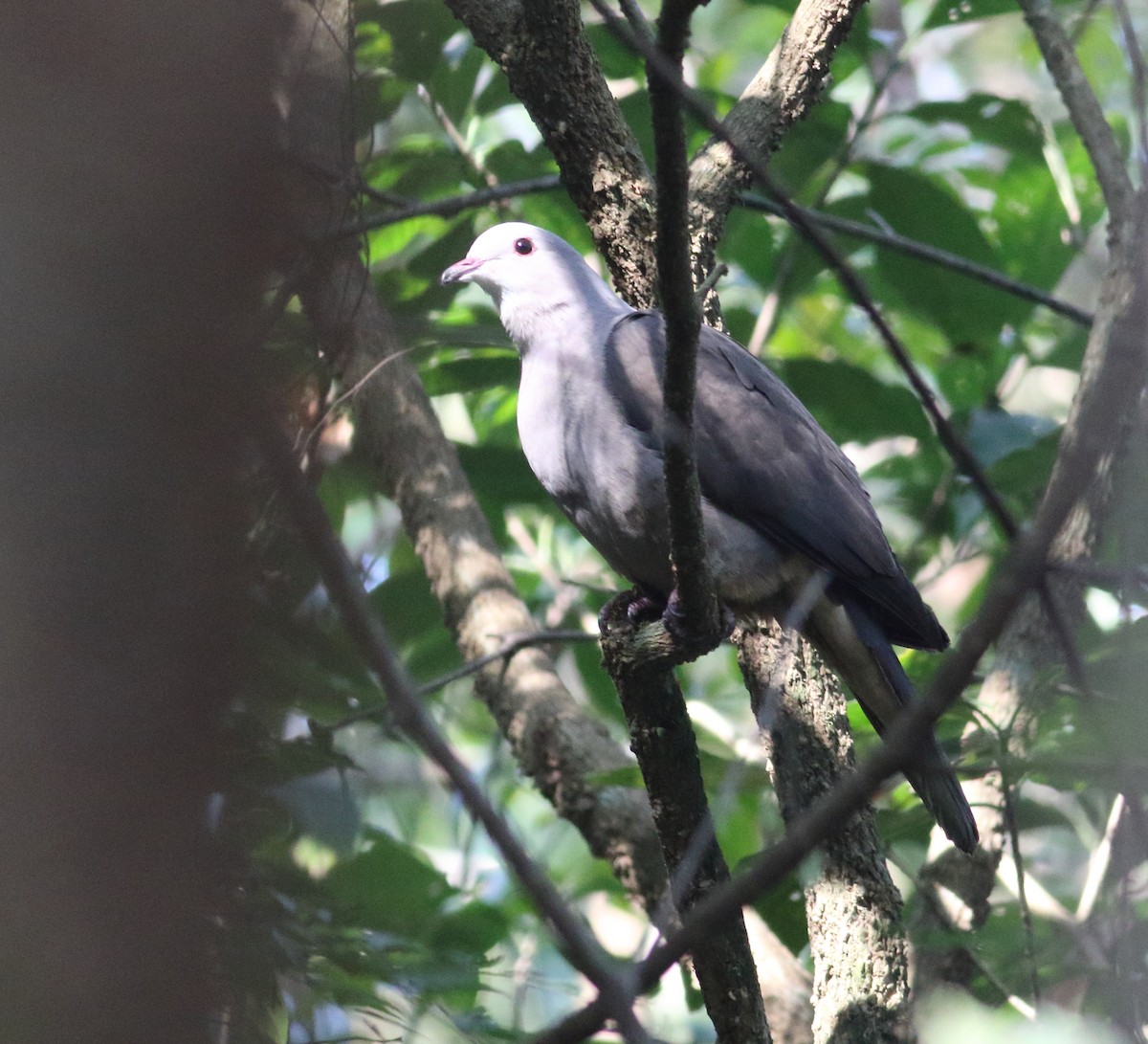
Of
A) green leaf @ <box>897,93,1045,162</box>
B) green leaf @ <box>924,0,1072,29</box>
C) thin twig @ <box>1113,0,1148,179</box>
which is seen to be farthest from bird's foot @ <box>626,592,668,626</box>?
green leaf @ <box>924,0,1072,29</box>

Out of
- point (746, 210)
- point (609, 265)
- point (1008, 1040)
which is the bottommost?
point (1008, 1040)

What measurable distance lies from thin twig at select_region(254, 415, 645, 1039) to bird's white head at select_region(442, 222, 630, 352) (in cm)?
262

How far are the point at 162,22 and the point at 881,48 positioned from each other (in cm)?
452

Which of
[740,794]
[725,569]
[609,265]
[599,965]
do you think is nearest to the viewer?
[599,965]

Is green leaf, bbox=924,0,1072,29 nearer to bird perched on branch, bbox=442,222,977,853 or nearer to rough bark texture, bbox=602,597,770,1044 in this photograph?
bird perched on branch, bbox=442,222,977,853

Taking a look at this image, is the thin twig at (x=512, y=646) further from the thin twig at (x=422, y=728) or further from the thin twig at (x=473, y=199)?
the thin twig at (x=422, y=728)

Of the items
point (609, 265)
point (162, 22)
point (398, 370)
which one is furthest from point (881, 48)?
point (162, 22)

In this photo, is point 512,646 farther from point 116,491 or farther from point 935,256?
point 116,491

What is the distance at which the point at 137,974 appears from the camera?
1.06m

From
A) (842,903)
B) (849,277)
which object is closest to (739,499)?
(842,903)

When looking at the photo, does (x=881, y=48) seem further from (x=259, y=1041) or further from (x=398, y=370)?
(x=259, y=1041)

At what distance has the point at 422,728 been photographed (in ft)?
4.23

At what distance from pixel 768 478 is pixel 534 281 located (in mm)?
1135

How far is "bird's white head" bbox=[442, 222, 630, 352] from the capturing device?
399 centimetres
